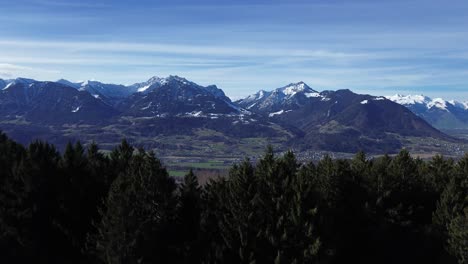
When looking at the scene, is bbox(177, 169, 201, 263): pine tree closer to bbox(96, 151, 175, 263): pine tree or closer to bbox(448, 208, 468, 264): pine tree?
bbox(96, 151, 175, 263): pine tree

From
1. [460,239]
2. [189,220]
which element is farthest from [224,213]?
[460,239]

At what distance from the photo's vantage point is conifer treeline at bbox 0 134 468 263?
124 ft

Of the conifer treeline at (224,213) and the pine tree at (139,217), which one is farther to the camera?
the conifer treeline at (224,213)

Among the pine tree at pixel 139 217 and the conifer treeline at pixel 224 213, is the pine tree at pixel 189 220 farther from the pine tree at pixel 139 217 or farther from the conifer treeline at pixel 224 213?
the pine tree at pixel 139 217

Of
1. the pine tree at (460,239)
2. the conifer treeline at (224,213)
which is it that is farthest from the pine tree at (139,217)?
the pine tree at (460,239)

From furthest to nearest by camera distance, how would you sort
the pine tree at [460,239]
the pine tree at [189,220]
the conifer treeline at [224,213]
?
1. the pine tree at [460,239]
2. the pine tree at [189,220]
3. the conifer treeline at [224,213]

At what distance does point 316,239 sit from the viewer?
1401 inches

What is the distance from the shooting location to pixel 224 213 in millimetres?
40906

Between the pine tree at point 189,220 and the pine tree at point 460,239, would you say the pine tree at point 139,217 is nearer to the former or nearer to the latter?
the pine tree at point 189,220

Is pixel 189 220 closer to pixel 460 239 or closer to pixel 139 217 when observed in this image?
pixel 139 217

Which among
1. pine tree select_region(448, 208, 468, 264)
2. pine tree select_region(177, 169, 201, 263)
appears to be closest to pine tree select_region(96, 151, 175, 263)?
pine tree select_region(177, 169, 201, 263)

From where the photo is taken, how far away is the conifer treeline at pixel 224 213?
1487 inches

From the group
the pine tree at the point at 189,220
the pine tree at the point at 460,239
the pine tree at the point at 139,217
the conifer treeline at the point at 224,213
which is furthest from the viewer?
the pine tree at the point at 460,239

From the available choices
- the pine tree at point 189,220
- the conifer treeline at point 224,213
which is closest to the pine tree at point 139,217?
the conifer treeline at point 224,213
